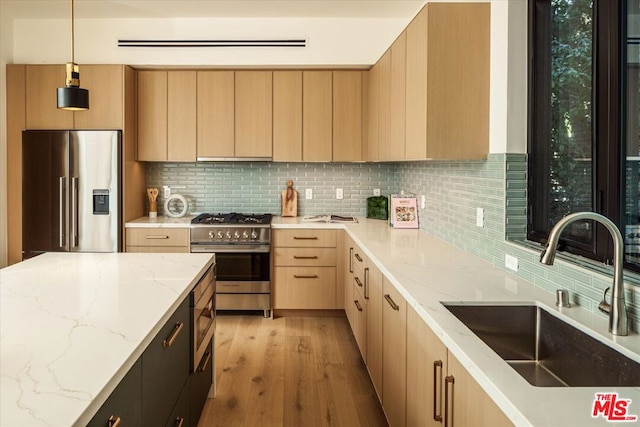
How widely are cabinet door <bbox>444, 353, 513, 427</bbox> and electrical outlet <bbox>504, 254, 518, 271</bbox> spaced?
3.29 feet

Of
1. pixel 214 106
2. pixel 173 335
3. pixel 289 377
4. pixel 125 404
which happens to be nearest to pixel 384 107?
pixel 214 106

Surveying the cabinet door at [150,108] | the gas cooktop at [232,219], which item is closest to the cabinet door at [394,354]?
the gas cooktop at [232,219]

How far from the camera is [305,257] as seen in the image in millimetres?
4426

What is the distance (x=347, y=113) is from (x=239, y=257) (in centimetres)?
165

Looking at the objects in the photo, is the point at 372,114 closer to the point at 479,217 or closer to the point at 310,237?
the point at 310,237

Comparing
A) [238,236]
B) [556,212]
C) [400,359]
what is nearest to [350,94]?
[238,236]

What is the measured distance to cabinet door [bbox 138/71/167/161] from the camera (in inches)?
180

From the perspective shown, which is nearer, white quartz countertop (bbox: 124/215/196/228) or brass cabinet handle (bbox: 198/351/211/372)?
brass cabinet handle (bbox: 198/351/211/372)

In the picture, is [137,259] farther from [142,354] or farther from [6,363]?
[6,363]

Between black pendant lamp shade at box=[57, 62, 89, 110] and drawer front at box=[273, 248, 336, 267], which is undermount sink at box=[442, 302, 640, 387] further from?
drawer front at box=[273, 248, 336, 267]

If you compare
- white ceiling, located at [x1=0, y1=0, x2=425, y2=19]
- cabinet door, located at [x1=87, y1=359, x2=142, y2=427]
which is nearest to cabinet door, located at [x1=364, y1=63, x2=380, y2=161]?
white ceiling, located at [x1=0, y1=0, x2=425, y2=19]

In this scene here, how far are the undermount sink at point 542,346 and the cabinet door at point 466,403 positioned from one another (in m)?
0.34

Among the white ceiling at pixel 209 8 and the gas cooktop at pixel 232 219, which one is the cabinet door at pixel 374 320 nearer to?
the gas cooktop at pixel 232 219

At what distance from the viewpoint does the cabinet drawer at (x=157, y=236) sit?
14.3 ft
